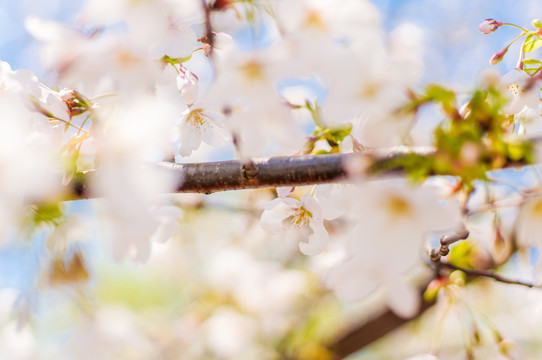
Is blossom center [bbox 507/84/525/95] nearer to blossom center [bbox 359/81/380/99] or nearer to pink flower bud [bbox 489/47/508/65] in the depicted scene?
pink flower bud [bbox 489/47/508/65]

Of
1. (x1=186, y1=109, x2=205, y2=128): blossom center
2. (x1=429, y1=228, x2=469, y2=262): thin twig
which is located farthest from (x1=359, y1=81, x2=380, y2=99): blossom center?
(x1=186, y1=109, x2=205, y2=128): blossom center

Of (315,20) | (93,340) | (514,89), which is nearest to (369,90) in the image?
(315,20)

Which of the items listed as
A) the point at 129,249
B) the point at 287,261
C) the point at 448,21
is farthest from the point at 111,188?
the point at 448,21

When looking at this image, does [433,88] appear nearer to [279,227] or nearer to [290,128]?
[290,128]

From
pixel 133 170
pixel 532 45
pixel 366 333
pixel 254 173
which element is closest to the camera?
Answer: pixel 133 170

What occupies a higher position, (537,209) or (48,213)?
(48,213)

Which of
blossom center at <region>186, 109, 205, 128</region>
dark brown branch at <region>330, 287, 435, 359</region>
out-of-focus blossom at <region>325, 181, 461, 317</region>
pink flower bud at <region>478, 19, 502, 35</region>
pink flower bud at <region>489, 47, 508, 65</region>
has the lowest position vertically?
dark brown branch at <region>330, 287, 435, 359</region>

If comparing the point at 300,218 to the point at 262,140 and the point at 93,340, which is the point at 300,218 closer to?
the point at 262,140

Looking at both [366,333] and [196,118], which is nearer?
[196,118]

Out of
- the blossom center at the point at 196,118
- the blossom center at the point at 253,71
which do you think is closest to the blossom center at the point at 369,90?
the blossom center at the point at 253,71

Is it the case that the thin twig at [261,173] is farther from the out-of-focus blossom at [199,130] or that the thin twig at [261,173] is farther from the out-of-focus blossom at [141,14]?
the out-of-focus blossom at [141,14]
